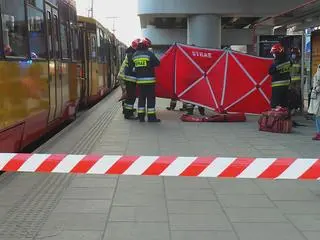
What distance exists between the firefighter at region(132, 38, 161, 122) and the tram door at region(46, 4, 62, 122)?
2723mm

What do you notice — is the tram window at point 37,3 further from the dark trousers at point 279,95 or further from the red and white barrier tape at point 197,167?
the dark trousers at point 279,95

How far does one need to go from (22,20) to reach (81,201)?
3160mm

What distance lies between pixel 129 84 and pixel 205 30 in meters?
15.0

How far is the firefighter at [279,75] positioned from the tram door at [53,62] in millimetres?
5034

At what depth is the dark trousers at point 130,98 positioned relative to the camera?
1472 cm

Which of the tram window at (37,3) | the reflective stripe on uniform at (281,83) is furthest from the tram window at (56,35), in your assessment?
the reflective stripe on uniform at (281,83)

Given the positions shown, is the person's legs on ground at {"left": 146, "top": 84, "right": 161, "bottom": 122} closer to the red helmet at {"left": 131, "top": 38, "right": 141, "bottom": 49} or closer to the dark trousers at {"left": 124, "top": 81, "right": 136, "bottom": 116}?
the dark trousers at {"left": 124, "top": 81, "right": 136, "bottom": 116}

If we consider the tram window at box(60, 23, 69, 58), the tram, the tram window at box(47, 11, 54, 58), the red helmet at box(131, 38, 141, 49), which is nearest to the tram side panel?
the tram

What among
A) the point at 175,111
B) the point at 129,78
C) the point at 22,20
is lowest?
the point at 175,111

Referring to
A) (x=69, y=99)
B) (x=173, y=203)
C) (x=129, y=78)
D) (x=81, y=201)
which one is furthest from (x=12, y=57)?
(x=129, y=78)

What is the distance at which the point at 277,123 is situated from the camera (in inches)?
477

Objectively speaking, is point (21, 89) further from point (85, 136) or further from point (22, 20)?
point (85, 136)

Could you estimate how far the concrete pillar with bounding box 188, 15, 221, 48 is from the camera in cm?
2870

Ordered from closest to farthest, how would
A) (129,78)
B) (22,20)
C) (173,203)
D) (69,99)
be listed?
(173,203)
(22,20)
(69,99)
(129,78)
